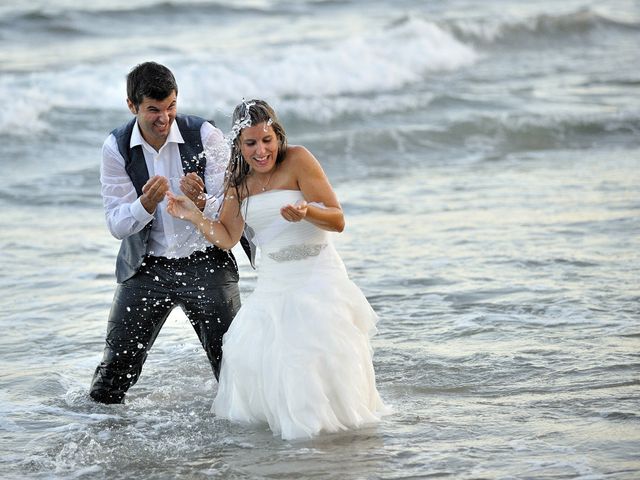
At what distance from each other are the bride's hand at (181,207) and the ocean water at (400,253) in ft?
4.04

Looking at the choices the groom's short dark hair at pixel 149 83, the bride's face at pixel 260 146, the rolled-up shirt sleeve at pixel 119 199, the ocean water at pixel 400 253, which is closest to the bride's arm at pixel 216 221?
the rolled-up shirt sleeve at pixel 119 199

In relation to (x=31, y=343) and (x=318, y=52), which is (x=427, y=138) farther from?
(x=31, y=343)

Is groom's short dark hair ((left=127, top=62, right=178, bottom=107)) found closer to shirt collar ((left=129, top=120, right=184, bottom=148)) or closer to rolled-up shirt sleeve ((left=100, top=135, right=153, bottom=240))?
shirt collar ((left=129, top=120, right=184, bottom=148))

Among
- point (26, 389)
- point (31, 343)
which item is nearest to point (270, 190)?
point (26, 389)

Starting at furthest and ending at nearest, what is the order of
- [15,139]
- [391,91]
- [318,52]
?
[318,52] → [391,91] → [15,139]

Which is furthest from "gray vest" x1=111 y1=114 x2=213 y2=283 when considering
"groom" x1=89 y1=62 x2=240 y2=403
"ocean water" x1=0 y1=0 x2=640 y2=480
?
"ocean water" x1=0 y1=0 x2=640 y2=480

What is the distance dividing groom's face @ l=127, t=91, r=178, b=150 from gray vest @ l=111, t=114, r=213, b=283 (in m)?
0.13

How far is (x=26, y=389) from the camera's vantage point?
7320 millimetres

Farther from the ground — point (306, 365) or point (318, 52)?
point (318, 52)

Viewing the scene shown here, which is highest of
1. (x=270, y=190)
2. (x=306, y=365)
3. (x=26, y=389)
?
(x=270, y=190)

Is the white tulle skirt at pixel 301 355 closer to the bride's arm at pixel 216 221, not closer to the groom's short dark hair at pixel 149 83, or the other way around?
the bride's arm at pixel 216 221

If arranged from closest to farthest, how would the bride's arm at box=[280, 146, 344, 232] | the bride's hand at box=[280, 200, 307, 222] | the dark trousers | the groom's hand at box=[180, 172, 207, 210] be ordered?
1. the bride's hand at box=[280, 200, 307, 222]
2. the bride's arm at box=[280, 146, 344, 232]
3. the groom's hand at box=[180, 172, 207, 210]
4. the dark trousers

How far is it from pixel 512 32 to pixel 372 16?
398 cm

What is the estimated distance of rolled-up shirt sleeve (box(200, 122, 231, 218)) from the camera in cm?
617
